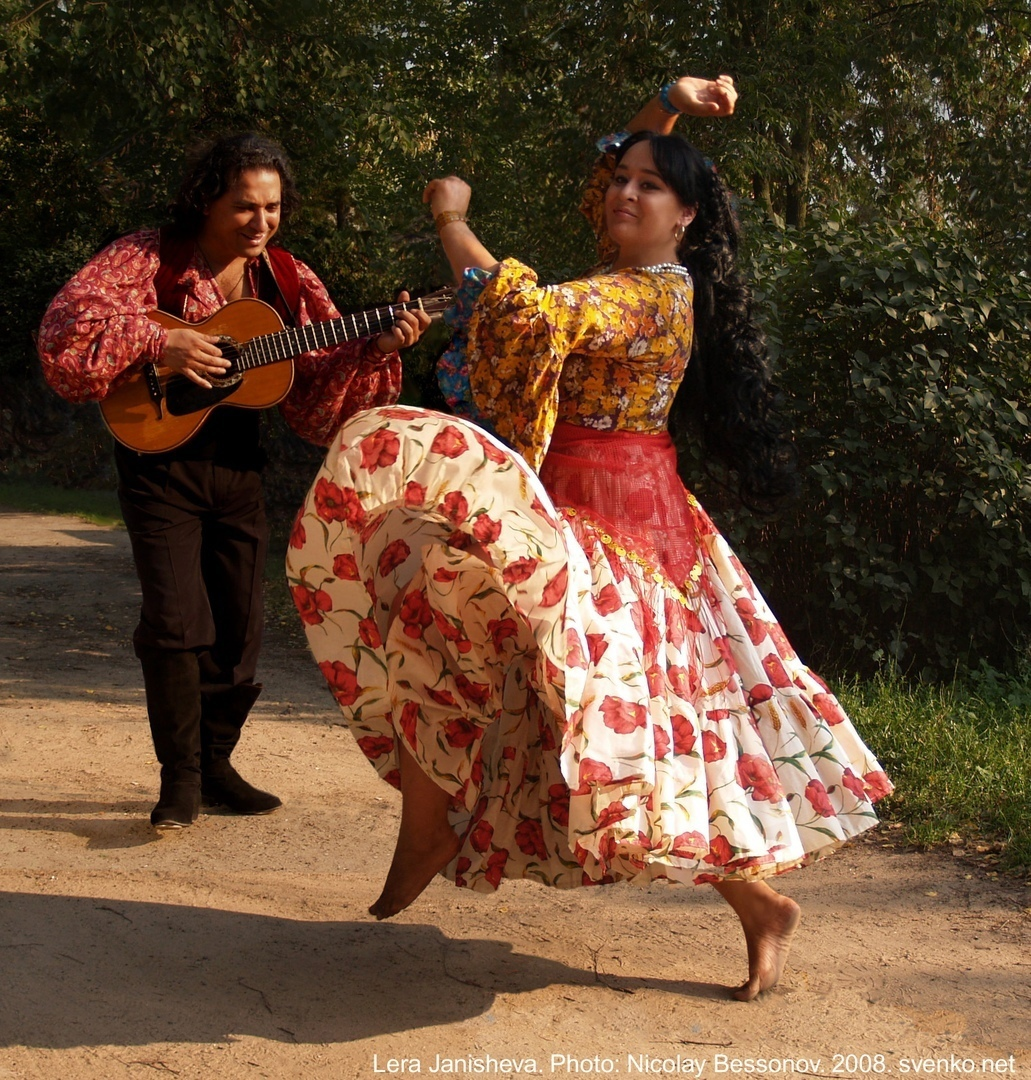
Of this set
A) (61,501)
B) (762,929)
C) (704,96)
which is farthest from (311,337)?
(61,501)

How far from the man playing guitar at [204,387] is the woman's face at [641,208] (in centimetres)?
93

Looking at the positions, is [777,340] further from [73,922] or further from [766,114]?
[73,922]

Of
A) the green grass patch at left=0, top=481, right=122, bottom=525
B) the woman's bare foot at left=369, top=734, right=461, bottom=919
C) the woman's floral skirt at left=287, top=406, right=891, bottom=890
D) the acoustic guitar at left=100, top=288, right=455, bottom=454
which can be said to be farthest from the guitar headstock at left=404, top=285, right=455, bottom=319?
the green grass patch at left=0, top=481, right=122, bottom=525

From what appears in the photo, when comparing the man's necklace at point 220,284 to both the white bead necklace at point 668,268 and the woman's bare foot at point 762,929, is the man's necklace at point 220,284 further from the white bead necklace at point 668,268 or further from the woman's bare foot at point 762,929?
the woman's bare foot at point 762,929

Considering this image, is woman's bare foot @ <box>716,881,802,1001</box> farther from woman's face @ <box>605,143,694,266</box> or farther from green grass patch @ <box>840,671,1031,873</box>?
woman's face @ <box>605,143,694,266</box>

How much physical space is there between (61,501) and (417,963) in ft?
41.0

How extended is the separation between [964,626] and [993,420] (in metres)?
0.92

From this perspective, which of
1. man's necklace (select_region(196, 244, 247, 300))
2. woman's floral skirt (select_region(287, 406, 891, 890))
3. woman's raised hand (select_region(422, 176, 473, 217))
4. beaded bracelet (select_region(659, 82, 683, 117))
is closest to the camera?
woman's floral skirt (select_region(287, 406, 891, 890))

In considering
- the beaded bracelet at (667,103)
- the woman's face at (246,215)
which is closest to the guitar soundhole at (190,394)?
the woman's face at (246,215)

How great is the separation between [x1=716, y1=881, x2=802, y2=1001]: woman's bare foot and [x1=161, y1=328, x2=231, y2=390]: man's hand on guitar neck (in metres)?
2.05

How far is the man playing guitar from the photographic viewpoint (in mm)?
3746

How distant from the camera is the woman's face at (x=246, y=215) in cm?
387

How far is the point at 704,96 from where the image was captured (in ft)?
10.7

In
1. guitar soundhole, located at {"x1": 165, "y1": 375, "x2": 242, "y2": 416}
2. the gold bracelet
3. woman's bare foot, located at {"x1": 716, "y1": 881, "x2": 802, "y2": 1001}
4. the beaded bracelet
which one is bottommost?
woman's bare foot, located at {"x1": 716, "y1": 881, "x2": 802, "y2": 1001}
